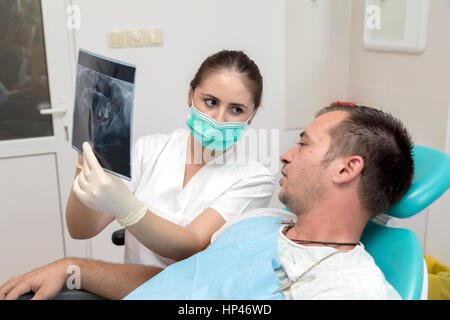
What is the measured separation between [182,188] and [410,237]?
0.78m

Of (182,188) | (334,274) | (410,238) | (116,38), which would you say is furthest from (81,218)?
(116,38)

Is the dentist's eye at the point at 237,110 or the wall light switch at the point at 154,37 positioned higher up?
the wall light switch at the point at 154,37

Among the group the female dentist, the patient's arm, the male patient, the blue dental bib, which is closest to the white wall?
the female dentist

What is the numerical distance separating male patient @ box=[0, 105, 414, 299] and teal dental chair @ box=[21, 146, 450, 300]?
0.12 feet

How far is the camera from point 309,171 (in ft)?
4.26

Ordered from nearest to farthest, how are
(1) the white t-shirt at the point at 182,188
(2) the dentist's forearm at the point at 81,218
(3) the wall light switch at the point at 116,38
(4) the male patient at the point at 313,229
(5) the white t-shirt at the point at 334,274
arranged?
(5) the white t-shirt at the point at 334,274 < (4) the male patient at the point at 313,229 < (2) the dentist's forearm at the point at 81,218 < (1) the white t-shirt at the point at 182,188 < (3) the wall light switch at the point at 116,38

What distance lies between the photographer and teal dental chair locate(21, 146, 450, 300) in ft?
3.61

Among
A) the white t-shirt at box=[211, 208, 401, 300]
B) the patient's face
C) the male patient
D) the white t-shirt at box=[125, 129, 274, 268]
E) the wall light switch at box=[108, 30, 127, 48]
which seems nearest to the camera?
the white t-shirt at box=[211, 208, 401, 300]

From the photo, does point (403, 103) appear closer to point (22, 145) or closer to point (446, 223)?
point (446, 223)

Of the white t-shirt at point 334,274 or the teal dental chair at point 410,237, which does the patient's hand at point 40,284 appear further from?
the teal dental chair at point 410,237

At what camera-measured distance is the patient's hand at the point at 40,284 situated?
137 cm

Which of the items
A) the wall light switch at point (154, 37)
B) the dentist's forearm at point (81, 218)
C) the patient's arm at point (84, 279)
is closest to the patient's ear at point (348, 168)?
the patient's arm at point (84, 279)

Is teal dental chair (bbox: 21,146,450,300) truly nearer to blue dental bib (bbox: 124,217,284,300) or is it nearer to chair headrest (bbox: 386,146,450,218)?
chair headrest (bbox: 386,146,450,218)
